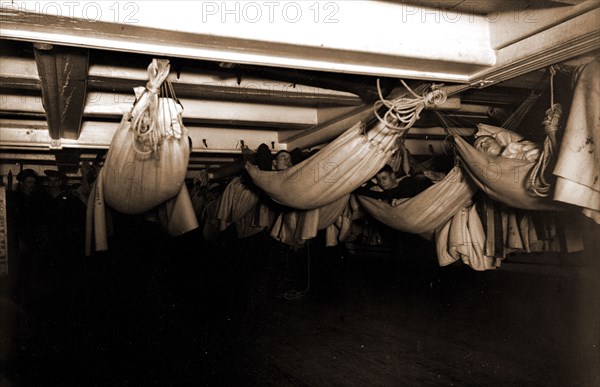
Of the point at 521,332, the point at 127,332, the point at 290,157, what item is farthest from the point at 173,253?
the point at 521,332

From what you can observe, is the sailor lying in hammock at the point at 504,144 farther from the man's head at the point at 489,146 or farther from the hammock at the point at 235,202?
the hammock at the point at 235,202

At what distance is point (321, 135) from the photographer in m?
2.79

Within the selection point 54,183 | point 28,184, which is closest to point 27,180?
point 28,184

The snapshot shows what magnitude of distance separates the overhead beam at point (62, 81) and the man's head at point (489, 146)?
A: 1968 mm

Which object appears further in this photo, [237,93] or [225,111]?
[225,111]

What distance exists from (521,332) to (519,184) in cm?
313

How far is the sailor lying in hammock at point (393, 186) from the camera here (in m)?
2.93

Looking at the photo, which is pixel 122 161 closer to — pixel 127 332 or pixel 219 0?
pixel 219 0

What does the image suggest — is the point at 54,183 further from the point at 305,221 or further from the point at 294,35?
the point at 294,35

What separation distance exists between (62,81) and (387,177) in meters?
2.26

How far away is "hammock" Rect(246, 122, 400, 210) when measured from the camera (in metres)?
2.01

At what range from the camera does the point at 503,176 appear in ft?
6.61

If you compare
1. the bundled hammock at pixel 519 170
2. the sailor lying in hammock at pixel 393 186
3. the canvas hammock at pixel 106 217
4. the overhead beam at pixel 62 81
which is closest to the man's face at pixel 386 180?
the sailor lying in hammock at pixel 393 186

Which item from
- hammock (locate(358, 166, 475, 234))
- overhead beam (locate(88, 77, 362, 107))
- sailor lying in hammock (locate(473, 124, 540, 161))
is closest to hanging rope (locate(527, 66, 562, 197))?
sailor lying in hammock (locate(473, 124, 540, 161))
